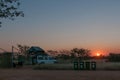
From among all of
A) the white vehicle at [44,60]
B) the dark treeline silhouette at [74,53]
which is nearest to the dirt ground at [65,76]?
the white vehicle at [44,60]

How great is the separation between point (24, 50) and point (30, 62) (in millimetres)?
23725

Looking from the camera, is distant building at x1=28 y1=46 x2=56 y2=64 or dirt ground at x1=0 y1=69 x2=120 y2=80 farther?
distant building at x1=28 y1=46 x2=56 y2=64

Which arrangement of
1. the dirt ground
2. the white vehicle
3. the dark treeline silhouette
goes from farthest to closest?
the dark treeline silhouette, the white vehicle, the dirt ground

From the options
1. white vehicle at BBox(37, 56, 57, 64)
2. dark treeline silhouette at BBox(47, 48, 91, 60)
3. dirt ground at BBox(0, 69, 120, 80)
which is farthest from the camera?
dark treeline silhouette at BBox(47, 48, 91, 60)

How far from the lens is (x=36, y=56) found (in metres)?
60.8

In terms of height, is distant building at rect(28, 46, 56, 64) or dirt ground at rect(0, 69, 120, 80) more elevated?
distant building at rect(28, 46, 56, 64)

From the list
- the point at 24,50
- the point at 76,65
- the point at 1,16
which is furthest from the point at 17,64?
the point at 1,16

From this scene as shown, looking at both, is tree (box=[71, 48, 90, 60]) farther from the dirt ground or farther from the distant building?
the dirt ground

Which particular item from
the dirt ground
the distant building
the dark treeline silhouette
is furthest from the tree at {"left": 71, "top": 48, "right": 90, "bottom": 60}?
the dirt ground

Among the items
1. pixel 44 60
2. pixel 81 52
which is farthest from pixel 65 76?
pixel 81 52

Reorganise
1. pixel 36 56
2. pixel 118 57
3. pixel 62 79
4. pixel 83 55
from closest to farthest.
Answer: pixel 62 79 → pixel 36 56 → pixel 118 57 → pixel 83 55

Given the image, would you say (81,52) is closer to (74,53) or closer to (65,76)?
(74,53)

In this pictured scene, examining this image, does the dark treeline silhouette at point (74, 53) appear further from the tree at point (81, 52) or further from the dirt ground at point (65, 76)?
the dirt ground at point (65, 76)

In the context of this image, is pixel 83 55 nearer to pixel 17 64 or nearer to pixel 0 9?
pixel 17 64
